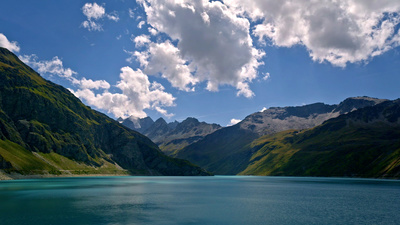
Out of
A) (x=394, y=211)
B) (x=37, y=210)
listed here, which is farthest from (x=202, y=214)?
(x=394, y=211)

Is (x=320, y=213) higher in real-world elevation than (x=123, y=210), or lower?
higher

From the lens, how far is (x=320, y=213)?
63531mm

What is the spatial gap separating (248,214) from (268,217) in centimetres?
515

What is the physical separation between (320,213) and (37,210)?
64.5 meters

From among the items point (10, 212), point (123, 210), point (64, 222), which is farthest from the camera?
point (123, 210)

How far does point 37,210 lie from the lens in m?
60.0

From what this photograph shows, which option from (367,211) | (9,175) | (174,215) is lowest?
(9,175)

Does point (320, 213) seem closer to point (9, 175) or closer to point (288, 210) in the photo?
point (288, 210)

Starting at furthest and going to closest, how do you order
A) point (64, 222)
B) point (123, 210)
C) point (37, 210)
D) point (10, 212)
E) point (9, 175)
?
point (9, 175) < point (123, 210) < point (37, 210) < point (10, 212) < point (64, 222)

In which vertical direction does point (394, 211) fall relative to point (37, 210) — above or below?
above

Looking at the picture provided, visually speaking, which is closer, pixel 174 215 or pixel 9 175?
pixel 174 215

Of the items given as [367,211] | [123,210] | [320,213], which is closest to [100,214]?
[123,210]

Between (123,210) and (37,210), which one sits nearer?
(37,210)

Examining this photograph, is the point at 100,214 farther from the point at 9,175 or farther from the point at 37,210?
the point at 9,175
